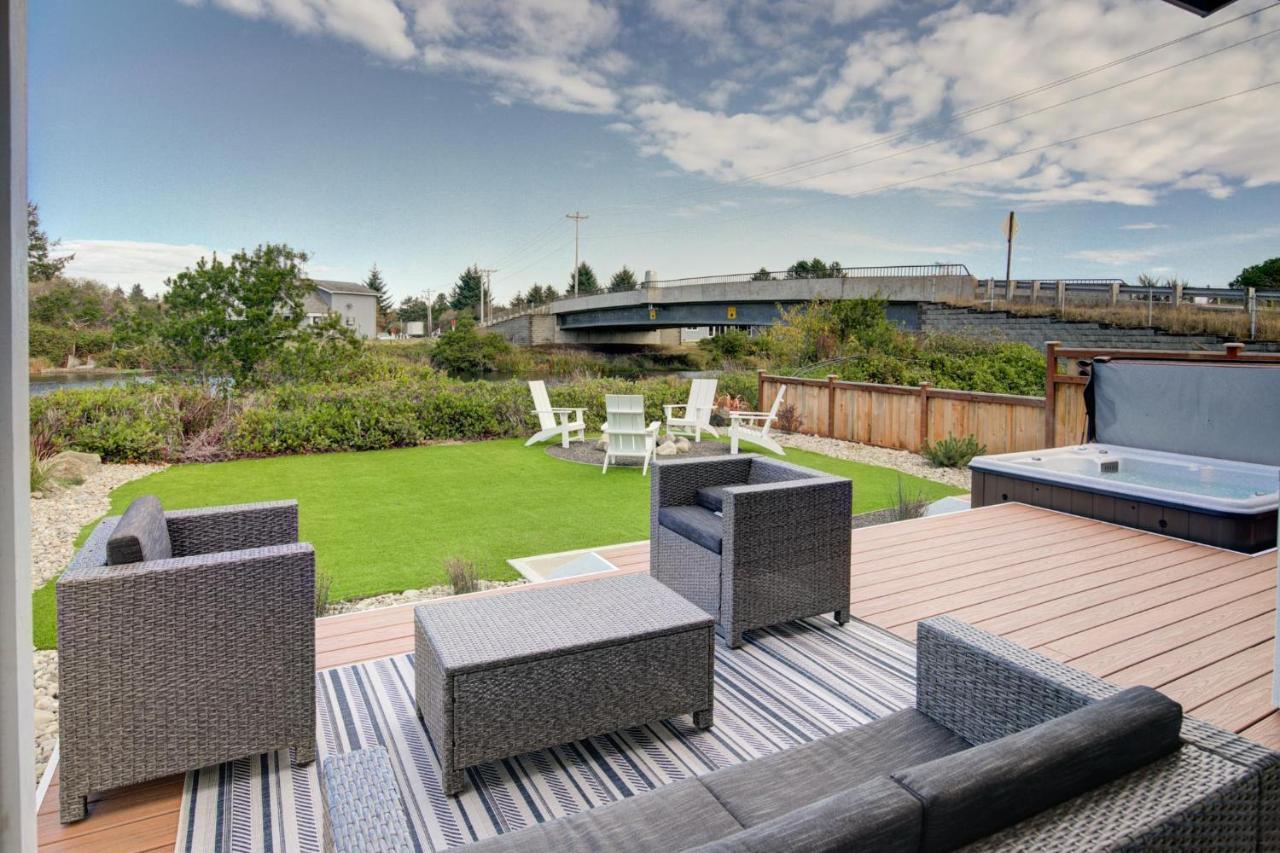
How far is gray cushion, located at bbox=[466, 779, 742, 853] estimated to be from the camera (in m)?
1.26

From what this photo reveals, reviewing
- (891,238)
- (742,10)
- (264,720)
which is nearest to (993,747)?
(264,720)

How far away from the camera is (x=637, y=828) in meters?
1.33

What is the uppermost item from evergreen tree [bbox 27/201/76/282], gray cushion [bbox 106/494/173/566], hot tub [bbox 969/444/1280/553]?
evergreen tree [bbox 27/201/76/282]

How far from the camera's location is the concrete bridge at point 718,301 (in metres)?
17.3

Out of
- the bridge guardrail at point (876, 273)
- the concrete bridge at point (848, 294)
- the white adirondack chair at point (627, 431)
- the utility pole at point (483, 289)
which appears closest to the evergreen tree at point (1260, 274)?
the concrete bridge at point (848, 294)

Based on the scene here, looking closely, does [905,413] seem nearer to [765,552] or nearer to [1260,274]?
[765,552]

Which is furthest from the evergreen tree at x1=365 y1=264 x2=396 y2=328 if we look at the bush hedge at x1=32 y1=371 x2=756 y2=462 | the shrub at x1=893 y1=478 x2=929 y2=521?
the shrub at x1=893 y1=478 x2=929 y2=521

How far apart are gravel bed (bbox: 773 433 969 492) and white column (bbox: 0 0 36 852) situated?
7487 millimetres

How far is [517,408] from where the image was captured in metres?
10.5

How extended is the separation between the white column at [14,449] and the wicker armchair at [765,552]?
2.18 meters

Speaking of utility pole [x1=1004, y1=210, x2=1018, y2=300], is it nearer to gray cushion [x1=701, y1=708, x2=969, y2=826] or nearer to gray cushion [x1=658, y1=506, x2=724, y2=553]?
gray cushion [x1=658, y1=506, x2=724, y2=553]

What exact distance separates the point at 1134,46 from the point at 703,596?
49.3ft

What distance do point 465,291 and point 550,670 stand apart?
59.9 meters

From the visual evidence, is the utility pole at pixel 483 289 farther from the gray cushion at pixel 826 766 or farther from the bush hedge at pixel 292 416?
the gray cushion at pixel 826 766
